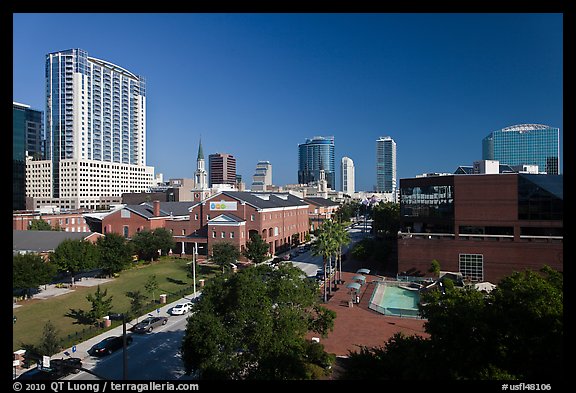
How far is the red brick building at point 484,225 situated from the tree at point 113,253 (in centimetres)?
2972

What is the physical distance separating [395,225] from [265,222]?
66.1 feet

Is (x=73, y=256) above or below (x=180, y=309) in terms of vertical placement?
above

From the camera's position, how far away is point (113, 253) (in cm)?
4041

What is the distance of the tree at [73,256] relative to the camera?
121 ft

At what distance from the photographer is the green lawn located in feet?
80.4

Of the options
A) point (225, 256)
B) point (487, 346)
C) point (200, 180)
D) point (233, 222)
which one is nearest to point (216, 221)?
point (233, 222)

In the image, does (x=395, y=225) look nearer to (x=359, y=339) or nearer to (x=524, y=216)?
(x=524, y=216)

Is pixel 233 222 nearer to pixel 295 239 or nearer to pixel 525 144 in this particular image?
pixel 295 239

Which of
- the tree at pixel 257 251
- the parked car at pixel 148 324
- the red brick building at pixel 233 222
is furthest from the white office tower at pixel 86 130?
the parked car at pixel 148 324

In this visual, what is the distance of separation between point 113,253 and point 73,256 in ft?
13.5

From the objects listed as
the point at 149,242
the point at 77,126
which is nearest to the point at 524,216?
the point at 149,242

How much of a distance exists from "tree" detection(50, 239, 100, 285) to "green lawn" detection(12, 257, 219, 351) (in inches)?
93.8

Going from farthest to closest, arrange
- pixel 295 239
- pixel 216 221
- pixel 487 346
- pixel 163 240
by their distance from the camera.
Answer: pixel 295 239, pixel 216 221, pixel 163 240, pixel 487 346
